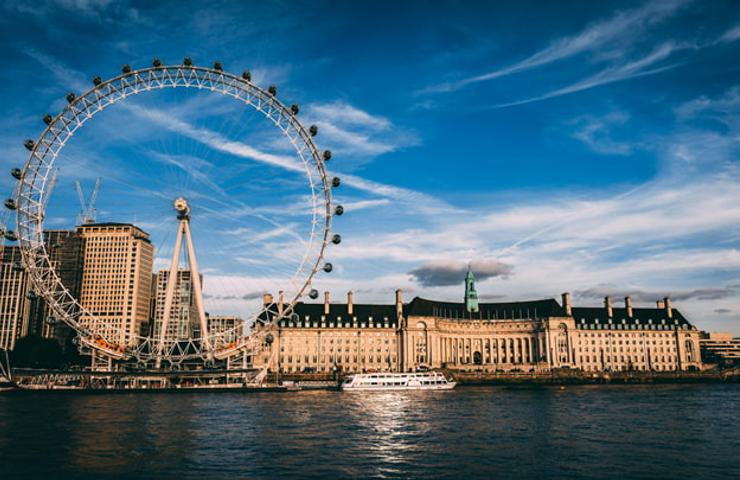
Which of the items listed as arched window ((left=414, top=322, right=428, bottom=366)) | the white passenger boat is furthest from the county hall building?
the white passenger boat

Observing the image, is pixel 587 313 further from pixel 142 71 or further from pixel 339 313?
pixel 142 71

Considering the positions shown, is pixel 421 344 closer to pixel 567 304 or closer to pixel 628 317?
pixel 567 304

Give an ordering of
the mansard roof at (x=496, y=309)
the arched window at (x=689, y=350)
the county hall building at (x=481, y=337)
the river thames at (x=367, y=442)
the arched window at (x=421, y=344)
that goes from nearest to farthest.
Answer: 1. the river thames at (x=367, y=442)
2. the county hall building at (x=481, y=337)
3. the arched window at (x=421, y=344)
4. the mansard roof at (x=496, y=309)
5. the arched window at (x=689, y=350)

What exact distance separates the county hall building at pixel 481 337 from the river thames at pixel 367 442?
9303cm

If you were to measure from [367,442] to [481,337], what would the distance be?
487 feet

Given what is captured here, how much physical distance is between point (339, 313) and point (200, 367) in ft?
198

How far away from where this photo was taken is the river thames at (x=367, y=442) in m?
37.3

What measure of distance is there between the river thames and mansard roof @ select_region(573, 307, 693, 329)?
116 metres

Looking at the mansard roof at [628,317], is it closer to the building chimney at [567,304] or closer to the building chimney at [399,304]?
the building chimney at [567,304]

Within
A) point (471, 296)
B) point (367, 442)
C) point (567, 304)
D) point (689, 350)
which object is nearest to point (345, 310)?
point (471, 296)

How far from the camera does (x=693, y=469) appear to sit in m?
38.0

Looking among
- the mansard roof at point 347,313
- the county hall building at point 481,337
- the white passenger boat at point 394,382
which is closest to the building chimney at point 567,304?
the county hall building at point 481,337

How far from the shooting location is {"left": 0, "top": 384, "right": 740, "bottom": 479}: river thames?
1469 inches

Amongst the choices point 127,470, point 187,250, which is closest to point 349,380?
point 187,250
